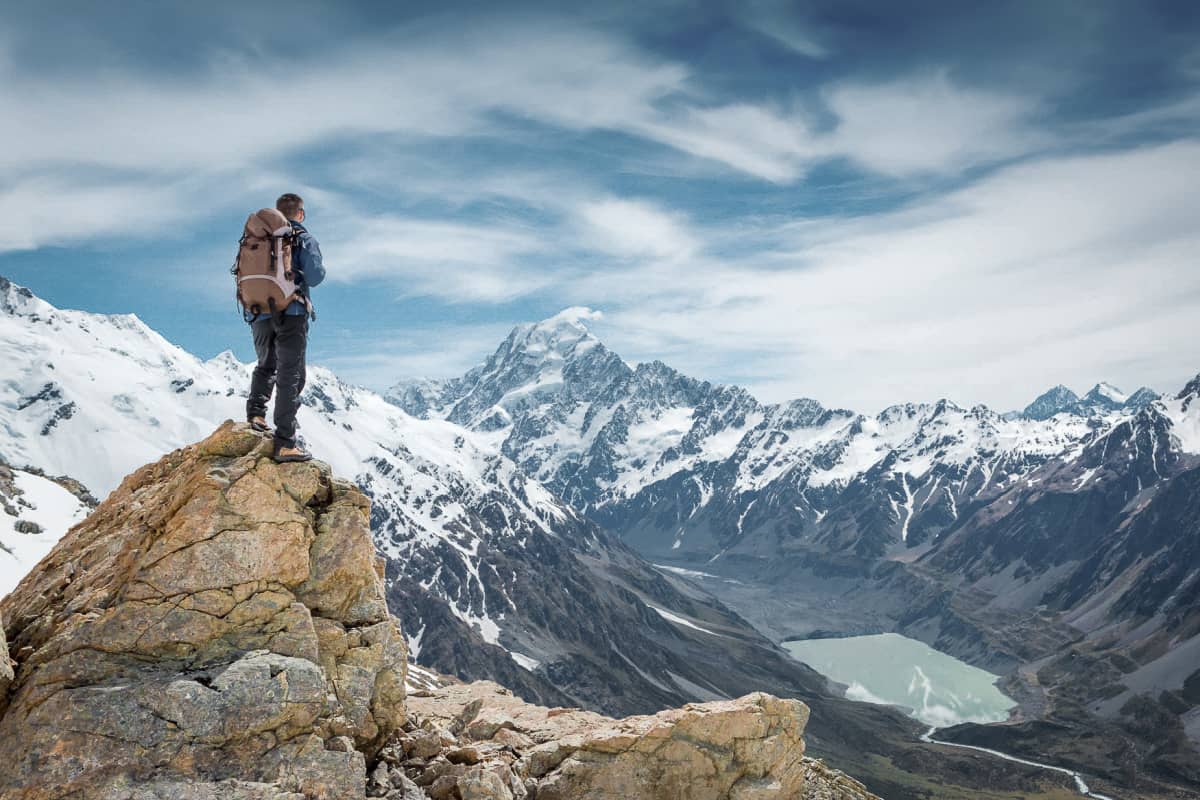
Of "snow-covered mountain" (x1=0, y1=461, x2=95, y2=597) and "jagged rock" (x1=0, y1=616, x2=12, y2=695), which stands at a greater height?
"snow-covered mountain" (x1=0, y1=461, x2=95, y2=597)

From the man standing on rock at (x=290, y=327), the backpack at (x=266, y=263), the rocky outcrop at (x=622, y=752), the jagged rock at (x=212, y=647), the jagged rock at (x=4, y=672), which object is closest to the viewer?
the jagged rock at (x=212, y=647)

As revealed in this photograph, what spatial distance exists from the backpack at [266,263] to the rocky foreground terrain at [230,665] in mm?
3100

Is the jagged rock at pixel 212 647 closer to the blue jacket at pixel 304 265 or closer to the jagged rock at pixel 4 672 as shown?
the jagged rock at pixel 4 672

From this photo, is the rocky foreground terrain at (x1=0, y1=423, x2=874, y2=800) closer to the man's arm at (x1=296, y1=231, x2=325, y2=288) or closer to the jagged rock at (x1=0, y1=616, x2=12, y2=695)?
the jagged rock at (x1=0, y1=616, x2=12, y2=695)

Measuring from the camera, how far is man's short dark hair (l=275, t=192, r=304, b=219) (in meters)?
18.2

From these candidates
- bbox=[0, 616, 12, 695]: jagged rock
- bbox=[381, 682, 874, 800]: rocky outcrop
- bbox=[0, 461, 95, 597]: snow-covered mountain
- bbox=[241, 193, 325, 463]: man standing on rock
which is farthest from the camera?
bbox=[0, 461, 95, 597]: snow-covered mountain

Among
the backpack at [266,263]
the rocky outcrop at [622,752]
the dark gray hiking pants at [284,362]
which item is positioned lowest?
the rocky outcrop at [622,752]

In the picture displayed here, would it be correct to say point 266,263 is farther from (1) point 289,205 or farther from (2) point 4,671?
(2) point 4,671

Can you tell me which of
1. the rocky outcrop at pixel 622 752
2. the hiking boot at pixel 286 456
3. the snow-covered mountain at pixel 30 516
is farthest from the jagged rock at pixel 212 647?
the snow-covered mountain at pixel 30 516

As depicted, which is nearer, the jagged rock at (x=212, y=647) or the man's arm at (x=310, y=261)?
the jagged rock at (x=212, y=647)

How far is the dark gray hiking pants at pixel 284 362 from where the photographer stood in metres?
17.9

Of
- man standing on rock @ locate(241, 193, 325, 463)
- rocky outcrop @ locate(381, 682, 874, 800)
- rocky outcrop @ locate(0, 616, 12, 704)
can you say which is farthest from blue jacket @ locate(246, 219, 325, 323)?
rocky outcrop @ locate(381, 682, 874, 800)

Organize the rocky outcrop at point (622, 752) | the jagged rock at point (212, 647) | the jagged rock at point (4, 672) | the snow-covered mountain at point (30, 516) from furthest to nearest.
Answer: the snow-covered mountain at point (30, 516), the rocky outcrop at point (622, 752), the jagged rock at point (4, 672), the jagged rock at point (212, 647)

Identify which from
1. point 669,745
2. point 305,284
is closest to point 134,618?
point 305,284
